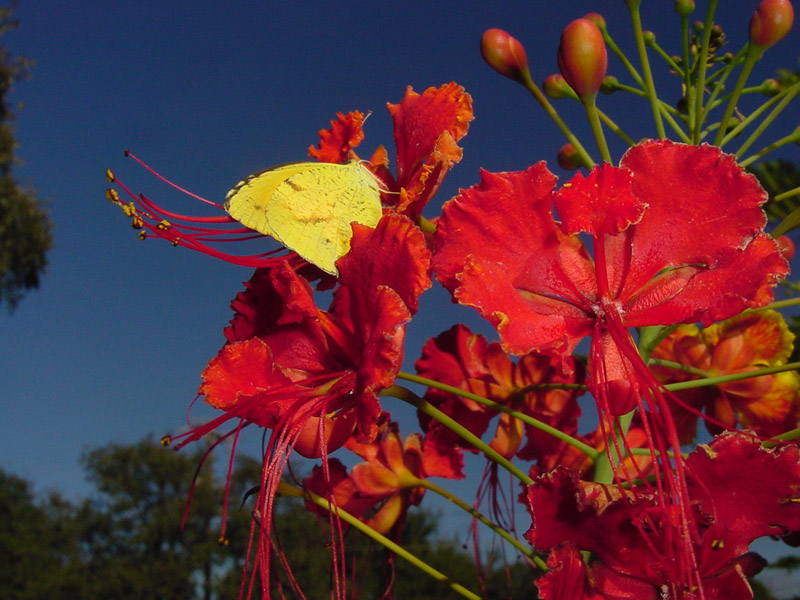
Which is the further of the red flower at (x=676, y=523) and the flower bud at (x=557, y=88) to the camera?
the flower bud at (x=557, y=88)

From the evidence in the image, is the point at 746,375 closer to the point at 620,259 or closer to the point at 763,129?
the point at 620,259

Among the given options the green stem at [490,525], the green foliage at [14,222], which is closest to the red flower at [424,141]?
the green stem at [490,525]

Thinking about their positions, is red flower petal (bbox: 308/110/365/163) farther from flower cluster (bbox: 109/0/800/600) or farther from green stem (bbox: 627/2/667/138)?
green stem (bbox: 627/2/667/138)

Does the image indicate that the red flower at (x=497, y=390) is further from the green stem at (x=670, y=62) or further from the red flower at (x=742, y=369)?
the green stem at (x=670, y=62)

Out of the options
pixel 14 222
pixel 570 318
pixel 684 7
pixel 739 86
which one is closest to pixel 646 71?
pixel 739 86

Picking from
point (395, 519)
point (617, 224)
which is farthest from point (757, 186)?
point (395, 519)

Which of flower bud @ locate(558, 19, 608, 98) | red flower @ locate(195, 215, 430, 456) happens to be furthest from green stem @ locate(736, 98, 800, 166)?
red flower @ locate(195, 215, 430, 456)
